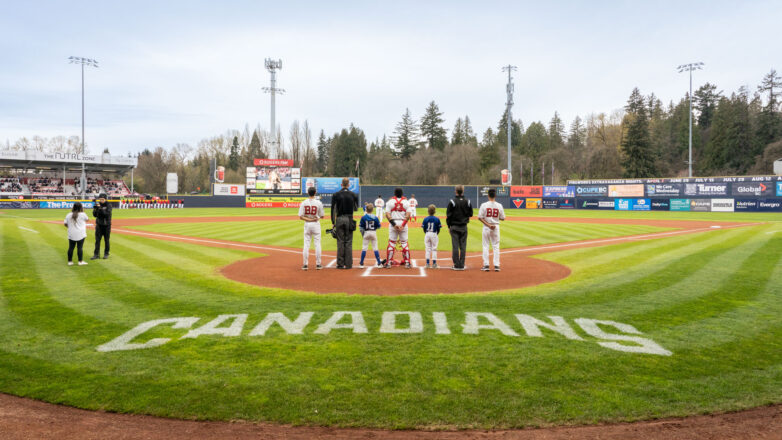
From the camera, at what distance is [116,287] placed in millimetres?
8438

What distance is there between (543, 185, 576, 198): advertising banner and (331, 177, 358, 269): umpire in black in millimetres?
45626

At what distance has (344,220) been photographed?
1054 cm

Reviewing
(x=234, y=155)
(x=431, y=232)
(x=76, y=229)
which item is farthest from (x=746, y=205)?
(x=234, y=155)

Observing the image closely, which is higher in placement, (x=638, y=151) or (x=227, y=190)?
(x=638, y=151)

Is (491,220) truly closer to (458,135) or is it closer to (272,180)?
(272,180)

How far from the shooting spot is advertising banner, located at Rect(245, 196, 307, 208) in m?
55.2

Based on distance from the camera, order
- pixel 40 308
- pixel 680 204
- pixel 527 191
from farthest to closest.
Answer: pixel 527 191 < pixel 680 204 < pixel 40 308

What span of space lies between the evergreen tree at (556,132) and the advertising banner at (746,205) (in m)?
55.5

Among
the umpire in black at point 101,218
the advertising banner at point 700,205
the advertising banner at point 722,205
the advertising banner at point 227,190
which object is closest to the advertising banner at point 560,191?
the advertising banner at point 700,205

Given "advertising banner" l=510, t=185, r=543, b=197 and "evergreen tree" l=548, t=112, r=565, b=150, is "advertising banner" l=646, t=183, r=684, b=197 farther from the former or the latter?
"evergreen tree" l=548, t=112, r=565, b=150

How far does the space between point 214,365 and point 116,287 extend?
506 cm

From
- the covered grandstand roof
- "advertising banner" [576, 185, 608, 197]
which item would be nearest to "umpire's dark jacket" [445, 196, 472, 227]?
"advertising banner" [576, 185, 608, 197]

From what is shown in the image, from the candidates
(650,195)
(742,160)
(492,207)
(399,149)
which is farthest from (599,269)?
(399,149)

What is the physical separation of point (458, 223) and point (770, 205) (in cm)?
4418
